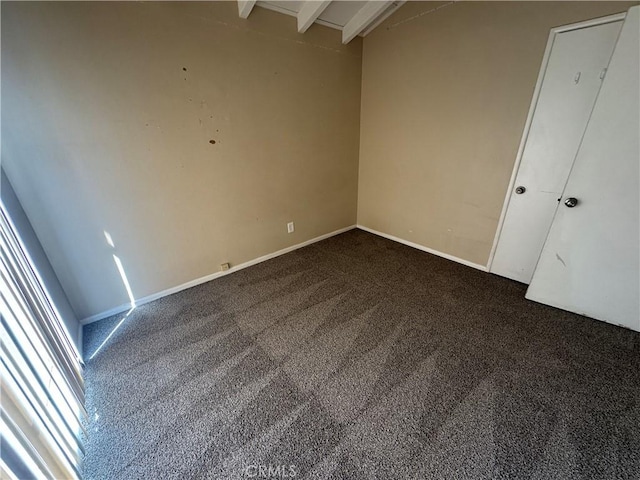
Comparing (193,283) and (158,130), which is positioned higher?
(158,130)

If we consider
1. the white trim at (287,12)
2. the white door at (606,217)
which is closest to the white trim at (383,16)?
the white trim at (287,12)

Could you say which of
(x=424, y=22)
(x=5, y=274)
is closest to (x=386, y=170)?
(x=424, y=22)

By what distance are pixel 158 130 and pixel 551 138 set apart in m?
3.11

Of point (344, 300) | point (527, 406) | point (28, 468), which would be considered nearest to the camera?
point (28, 468)

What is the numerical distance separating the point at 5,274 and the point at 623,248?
3.42 m

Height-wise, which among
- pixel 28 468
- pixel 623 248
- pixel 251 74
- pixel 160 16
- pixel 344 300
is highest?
pixel 160 16

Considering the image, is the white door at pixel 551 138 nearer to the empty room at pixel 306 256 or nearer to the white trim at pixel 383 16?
the empty room at pixel 306 256

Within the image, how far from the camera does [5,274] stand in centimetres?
100

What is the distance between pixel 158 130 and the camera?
1978 millimetres

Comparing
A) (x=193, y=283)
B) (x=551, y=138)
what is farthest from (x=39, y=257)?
(x=551, y=138)

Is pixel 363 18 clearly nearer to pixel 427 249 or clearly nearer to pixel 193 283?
pixel 427 249

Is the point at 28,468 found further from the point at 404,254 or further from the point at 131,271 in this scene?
the point at 404,254

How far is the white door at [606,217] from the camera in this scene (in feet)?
5.12

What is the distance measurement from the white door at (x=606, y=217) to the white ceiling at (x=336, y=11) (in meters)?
1.86
